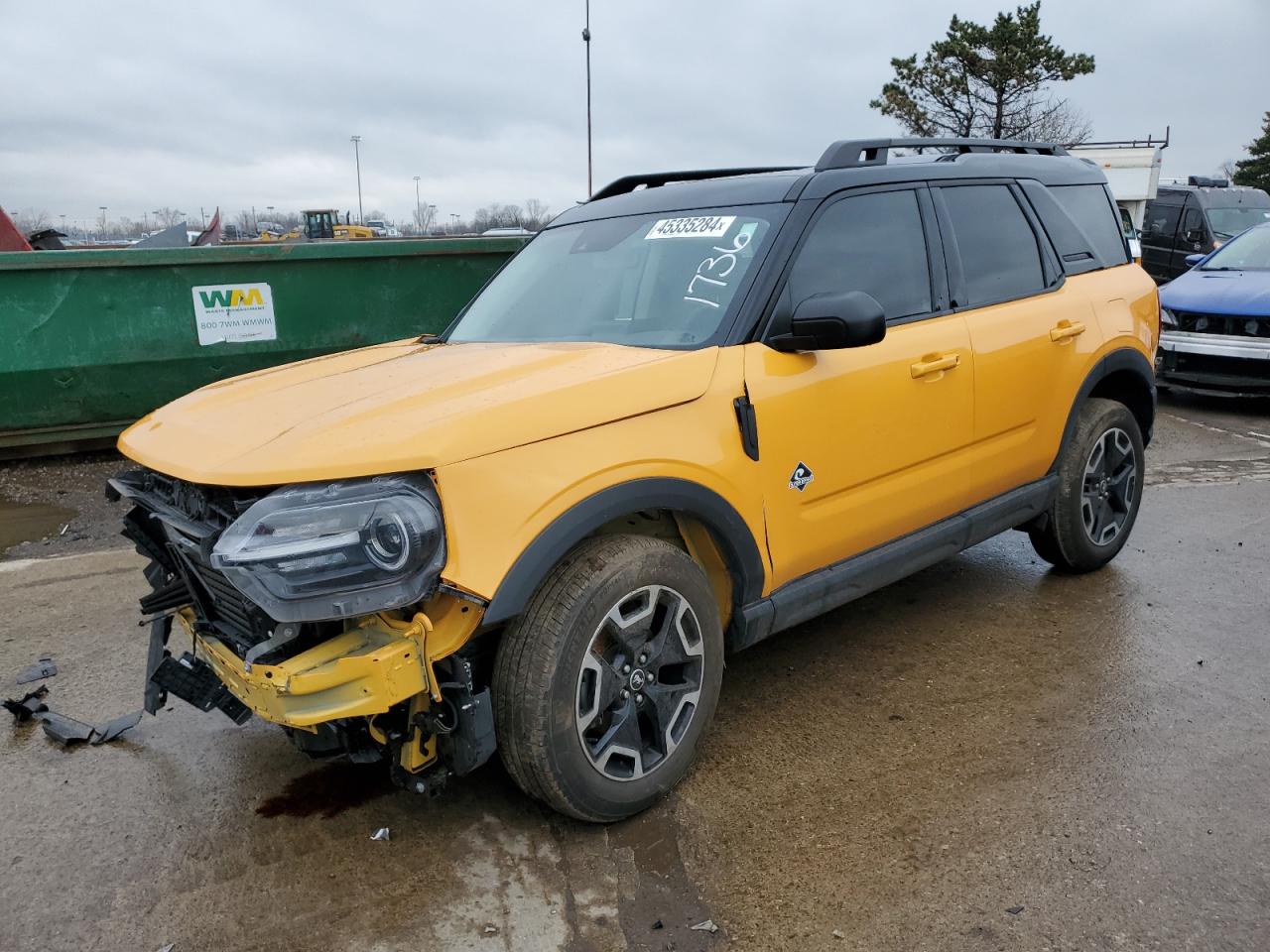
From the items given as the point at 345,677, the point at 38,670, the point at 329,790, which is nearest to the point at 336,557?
the point at 345,677

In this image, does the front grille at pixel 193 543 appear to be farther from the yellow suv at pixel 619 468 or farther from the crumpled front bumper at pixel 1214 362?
the crumpled front bumper at pixel 1214 362

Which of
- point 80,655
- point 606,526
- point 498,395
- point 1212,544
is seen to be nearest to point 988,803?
point 606,526

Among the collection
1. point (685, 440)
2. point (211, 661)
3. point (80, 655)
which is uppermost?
point (685, 440)

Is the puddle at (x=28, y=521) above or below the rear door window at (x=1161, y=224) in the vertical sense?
below

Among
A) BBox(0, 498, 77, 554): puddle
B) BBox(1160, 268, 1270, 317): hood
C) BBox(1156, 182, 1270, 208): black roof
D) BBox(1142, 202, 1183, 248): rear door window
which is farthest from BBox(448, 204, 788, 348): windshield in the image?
BBox(1156, 182, 1270, 208): black roof

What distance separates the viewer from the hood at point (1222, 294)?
891 cm

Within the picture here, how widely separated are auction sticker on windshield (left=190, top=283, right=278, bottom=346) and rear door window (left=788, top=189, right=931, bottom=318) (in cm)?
574

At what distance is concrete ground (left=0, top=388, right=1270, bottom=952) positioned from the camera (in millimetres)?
2498

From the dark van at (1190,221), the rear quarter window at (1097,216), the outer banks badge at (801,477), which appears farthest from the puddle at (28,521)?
the dark van at (1190,221)

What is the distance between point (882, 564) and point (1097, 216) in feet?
7.76

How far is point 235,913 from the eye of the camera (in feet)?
8.47

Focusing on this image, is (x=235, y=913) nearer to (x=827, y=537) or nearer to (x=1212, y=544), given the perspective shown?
(x=827, y=537)

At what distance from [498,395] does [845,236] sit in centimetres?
151

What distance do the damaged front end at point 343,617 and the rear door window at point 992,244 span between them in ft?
8.04
